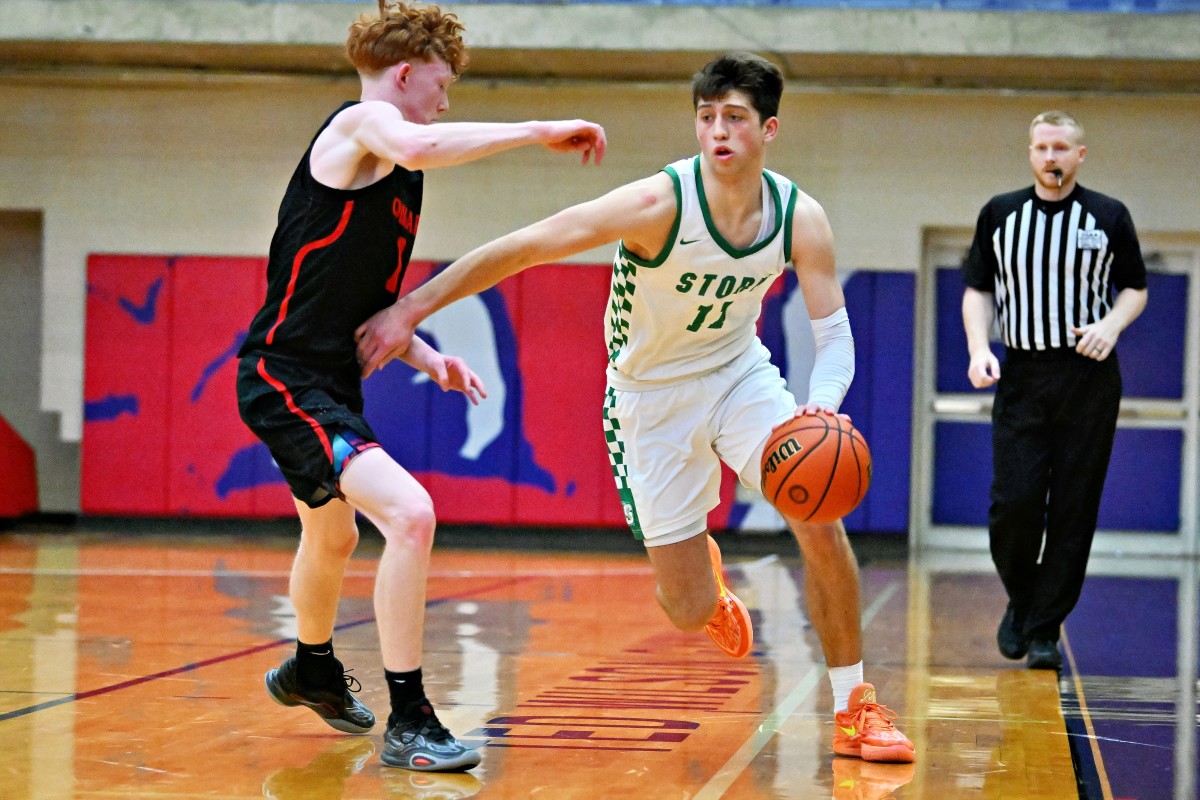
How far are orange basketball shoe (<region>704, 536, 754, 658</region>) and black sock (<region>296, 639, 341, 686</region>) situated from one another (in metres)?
1.20

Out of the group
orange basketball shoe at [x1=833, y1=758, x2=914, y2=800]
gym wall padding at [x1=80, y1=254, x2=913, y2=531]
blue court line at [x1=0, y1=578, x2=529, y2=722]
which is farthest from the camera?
gym wall padding at [x1=80, y1=254, x2=913, y2=531]

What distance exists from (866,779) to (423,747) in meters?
1.02

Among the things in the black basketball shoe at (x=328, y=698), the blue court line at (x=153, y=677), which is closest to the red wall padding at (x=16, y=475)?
the blue court line at (x=153, y=677)

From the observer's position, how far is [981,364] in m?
4.96

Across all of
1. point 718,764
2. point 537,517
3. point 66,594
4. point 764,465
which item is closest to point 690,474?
point 764,465

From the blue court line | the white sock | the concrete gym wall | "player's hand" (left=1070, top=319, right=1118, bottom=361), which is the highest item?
the concrete gym wall

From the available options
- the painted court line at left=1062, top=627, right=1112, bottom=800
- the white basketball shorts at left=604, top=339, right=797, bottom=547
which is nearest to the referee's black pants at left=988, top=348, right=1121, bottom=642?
the painted court line at left=1062, top=627, right=1112, bottom=800

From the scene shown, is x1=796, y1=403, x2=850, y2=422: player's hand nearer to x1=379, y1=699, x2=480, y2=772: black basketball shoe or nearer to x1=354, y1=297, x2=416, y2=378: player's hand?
x1=354, y1=297, x2=416, y2=378: player's hand

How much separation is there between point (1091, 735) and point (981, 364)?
4.93 ft

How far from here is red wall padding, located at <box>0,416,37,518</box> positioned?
11.0 meters

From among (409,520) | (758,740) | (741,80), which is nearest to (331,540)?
(409,520)

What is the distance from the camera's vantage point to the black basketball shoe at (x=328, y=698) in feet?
12.0

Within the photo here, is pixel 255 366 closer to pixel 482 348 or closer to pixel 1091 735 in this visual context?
pixel 1091 735

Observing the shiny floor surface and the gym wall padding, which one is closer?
the shiny floor surface
